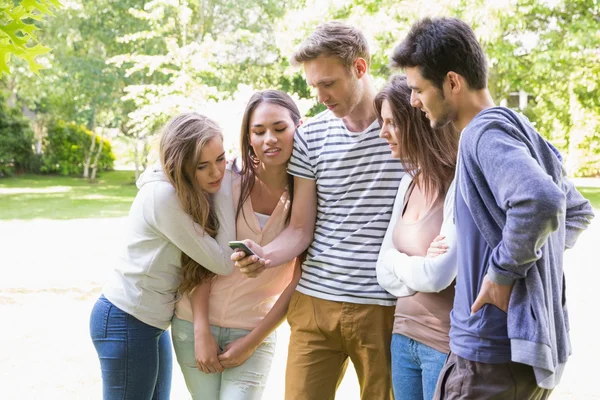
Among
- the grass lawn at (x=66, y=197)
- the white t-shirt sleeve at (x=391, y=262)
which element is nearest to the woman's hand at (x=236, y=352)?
the white t-shirt sleeve at (x=391, y=262)

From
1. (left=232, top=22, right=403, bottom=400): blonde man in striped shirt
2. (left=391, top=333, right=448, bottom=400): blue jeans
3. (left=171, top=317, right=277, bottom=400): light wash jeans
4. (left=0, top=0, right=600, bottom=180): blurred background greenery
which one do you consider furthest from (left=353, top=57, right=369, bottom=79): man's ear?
(left=0, top=0, right=600, bottom=180): blurred background greenery

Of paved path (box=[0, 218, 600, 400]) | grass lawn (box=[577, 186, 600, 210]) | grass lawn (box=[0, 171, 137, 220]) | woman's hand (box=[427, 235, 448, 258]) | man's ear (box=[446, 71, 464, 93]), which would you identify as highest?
man's ear (box=[446, 71, 464, 93])

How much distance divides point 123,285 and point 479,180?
1627mm

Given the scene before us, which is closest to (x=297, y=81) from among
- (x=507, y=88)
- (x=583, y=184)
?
(x=507, y=88)

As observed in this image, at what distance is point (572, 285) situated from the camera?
872 centimetres

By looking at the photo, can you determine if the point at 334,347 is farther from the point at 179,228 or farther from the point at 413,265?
the point at 179,228

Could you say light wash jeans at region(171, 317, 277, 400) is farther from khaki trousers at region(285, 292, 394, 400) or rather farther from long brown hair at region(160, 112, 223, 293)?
long brown hair at region(160, 112, 223, 293)

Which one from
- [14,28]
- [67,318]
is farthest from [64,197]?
[14,28]

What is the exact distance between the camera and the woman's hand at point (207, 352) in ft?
9.59

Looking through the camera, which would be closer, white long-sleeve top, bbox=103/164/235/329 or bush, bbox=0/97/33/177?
white long-sleeve top, bbox=103/164/235/329

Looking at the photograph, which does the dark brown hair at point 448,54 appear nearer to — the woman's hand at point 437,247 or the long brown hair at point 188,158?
the woman's hand at point 437,247

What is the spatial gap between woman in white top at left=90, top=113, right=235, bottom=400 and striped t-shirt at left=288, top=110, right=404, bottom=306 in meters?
0.35

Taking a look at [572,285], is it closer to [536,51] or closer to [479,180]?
[479,180]

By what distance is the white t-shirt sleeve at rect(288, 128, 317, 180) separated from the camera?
294 cm
